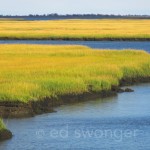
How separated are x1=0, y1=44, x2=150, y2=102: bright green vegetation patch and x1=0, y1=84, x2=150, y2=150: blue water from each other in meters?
1.15

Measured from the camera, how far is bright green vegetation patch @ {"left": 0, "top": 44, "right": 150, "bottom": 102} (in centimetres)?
2833

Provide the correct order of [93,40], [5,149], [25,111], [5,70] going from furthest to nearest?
1. [93,40]
2. [5,70]
3. [25,111]
4. [5,149]

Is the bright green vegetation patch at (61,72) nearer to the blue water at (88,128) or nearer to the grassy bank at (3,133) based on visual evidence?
the blue water at (88,128)

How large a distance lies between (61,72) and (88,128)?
972 cm

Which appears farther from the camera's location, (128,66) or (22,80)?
(128,66)

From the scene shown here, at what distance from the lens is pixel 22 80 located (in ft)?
100

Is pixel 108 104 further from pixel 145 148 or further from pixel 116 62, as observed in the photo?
pixel 116 62

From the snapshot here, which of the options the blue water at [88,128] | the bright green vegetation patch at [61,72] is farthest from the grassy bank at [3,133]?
the bright green vegetation patch at [61,72]

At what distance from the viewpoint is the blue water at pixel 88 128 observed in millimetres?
21672

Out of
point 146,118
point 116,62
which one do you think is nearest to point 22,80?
point 146,118

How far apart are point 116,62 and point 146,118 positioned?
1554cm

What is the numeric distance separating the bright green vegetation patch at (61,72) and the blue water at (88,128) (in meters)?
1.15

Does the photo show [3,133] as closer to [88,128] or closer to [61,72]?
[88,128]

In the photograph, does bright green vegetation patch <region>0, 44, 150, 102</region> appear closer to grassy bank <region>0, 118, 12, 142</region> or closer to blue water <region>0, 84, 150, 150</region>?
blue water <region>0, 84, 150, 150</region>
